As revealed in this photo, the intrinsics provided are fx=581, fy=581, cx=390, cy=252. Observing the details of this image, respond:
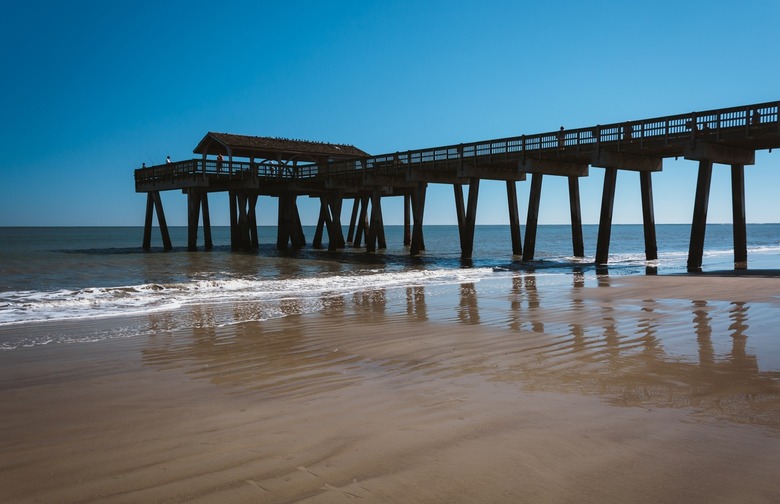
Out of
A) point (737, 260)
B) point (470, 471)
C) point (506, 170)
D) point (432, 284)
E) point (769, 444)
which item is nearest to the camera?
point (470, 471)

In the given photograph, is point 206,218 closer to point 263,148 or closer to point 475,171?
point 263,148

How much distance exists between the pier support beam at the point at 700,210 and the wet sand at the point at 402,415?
13549 mm

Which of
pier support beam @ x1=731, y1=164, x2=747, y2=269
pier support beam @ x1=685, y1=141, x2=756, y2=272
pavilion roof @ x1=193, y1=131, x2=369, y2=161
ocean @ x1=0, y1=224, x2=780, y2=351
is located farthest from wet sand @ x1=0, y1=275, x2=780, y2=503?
pavilion roof @ x1=193, y1=131, x2=369, y2=161

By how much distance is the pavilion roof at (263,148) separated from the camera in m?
38.2

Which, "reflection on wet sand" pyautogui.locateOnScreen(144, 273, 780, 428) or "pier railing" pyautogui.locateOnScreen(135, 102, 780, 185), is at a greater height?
"pier railing" pyautogui.locateOnScreen(135, 102, 780, 185)

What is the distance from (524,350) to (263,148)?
1367 inches

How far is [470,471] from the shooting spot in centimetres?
339

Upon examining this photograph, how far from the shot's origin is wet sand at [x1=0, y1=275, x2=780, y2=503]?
322 cm

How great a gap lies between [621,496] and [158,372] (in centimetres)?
479

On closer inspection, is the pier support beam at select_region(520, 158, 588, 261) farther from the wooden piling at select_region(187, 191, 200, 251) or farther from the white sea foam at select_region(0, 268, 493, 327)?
the wooden piling at select_region(187, 191, 200, 251)

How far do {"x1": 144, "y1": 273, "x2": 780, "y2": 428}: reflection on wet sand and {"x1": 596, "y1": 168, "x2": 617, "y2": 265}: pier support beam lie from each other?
43.6 ft

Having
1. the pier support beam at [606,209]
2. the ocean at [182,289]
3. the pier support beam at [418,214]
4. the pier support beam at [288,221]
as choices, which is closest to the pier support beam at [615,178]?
the pier support beam at [606,209]

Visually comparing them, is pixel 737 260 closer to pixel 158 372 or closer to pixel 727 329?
pixel 727 329

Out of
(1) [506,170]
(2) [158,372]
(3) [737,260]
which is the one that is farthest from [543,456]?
(1) [506,170]
